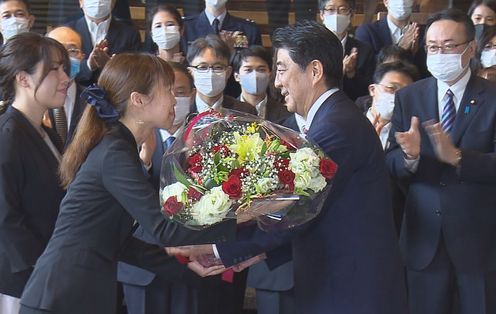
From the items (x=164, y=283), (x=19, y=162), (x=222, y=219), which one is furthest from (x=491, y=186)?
(x=19, y=162)

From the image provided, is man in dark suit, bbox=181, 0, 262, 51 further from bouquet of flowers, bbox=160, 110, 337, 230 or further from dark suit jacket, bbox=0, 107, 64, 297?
bouquet of flowers, bbox=160, 110, 337, 230

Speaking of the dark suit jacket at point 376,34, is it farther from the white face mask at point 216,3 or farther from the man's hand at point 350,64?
the white face mask at point 216,3

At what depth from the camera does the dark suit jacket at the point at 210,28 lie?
17.8 feet

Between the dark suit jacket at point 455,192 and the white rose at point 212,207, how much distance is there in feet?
5.09

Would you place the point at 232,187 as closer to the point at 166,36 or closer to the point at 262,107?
the point at 262,107

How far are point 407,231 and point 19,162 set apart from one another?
1.75 meters

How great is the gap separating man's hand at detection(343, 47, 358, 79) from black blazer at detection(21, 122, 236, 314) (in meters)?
2.69

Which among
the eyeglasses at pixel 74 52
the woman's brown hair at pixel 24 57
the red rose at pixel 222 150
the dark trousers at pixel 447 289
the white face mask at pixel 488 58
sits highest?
the woman's brown hair at pixel 24 57

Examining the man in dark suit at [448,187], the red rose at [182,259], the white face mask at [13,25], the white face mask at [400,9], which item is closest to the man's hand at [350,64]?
the white face mask at [400,9]

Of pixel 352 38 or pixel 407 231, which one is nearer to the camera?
pixel 407 231

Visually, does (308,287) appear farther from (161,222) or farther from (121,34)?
(121,34)

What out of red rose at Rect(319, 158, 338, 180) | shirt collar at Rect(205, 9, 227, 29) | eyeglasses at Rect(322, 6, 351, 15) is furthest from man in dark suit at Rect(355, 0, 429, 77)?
red rose at Rect(319, 158, 338, 180)

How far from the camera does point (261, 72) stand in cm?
461

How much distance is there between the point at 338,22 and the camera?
5.21 m
